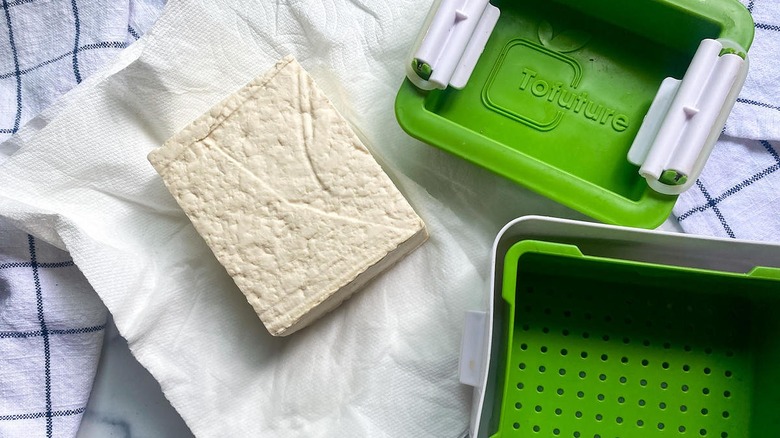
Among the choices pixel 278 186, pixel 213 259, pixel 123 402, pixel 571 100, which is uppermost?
pixel 571 100

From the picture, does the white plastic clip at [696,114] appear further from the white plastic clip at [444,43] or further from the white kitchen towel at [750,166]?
the white plastic clip at [444,43]

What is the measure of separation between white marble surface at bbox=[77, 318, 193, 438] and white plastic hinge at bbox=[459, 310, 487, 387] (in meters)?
0.32

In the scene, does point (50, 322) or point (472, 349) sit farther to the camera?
point (50, 322)

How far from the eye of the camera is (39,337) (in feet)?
2.65

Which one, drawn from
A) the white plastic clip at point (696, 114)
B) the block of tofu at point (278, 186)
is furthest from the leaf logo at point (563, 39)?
the block of tofu at point (278, 186)

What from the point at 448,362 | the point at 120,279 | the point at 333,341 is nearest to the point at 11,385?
the point at 120,279

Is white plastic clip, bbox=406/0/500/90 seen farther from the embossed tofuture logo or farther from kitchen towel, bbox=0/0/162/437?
kitchen towel, bbox=0/0/162/437

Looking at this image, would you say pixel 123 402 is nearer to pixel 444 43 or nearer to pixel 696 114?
pixel 444 43

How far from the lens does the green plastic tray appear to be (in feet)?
2.36

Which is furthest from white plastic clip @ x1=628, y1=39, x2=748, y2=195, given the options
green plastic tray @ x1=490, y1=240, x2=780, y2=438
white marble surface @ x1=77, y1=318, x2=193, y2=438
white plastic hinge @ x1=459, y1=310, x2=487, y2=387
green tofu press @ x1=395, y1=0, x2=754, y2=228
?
white marble surface @ x1=77, y1=318, x2=193, y2=438

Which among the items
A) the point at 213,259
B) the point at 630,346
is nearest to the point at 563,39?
the point at 630,346

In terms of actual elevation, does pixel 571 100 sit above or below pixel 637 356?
above

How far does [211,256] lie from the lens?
32.1 inches

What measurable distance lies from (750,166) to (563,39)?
0.76ft
